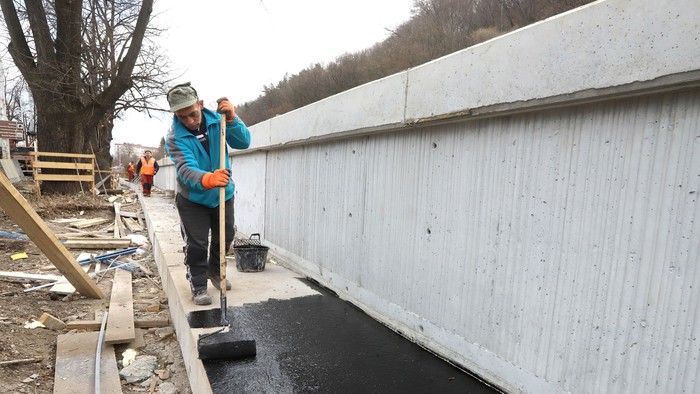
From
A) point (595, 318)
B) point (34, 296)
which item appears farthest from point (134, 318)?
point (595, 318)

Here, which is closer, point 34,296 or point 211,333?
point 211,333

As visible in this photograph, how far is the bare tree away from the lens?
34.2 ft

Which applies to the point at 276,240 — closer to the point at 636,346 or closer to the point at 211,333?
the point at 211,333

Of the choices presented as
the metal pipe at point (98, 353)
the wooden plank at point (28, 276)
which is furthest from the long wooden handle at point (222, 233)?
the wooden plank at point (28, 276)

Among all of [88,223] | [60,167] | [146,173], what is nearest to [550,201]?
[88,223]

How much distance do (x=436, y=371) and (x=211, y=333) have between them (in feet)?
4.75

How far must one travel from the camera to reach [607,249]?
1.65m

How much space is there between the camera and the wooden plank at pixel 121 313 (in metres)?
3.46

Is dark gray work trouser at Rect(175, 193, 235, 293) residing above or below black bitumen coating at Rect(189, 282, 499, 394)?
above

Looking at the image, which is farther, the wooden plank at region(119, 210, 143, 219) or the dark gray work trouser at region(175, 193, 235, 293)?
the wooden plank at region(119, 210, 143, 219)

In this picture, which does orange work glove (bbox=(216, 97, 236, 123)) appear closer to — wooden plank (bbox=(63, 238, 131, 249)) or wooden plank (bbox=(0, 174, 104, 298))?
wooden plank (bbox=(0, 174, 104, 298))

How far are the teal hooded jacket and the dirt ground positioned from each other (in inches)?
56.0

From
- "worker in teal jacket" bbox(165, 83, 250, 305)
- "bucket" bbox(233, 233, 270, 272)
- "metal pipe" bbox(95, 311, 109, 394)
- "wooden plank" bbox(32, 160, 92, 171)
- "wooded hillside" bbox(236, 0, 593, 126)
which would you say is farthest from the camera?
"wooded hillside" bbox(236, 0, 593, 126)

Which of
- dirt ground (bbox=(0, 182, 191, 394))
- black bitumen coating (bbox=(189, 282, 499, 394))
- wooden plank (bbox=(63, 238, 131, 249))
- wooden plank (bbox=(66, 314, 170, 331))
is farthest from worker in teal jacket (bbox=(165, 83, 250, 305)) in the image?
wooden plank (bbox=(63, 238, 131, 249))
